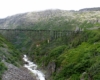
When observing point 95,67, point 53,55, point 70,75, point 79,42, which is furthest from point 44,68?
point 95,67

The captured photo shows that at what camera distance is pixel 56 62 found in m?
93.2

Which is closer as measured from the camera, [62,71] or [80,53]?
[62,71]

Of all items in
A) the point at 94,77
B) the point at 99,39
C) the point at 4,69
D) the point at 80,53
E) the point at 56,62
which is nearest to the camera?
the point at 94,77

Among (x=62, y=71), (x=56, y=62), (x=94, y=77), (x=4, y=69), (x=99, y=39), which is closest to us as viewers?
(x=94, y=77)

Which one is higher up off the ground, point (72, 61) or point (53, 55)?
point (72, 61)

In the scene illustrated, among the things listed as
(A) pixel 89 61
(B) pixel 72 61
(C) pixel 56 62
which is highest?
(A) pixel 89 61

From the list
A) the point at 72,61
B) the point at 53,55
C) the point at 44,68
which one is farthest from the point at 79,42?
the point at 72,61

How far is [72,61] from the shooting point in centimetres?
8281

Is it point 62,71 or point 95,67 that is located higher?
point 95,67

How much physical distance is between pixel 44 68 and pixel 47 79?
2263cm

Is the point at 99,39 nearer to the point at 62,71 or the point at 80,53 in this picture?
the point at 80,53

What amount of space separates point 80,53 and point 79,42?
26.9 meters

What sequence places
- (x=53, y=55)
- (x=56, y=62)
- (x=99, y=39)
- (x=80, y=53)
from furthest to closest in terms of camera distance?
(x=53, y=55) → (x=99, y=39) → (x=56, y=62) → (x=80, y=53)

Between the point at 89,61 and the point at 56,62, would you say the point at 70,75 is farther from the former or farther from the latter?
the point at 56,62
